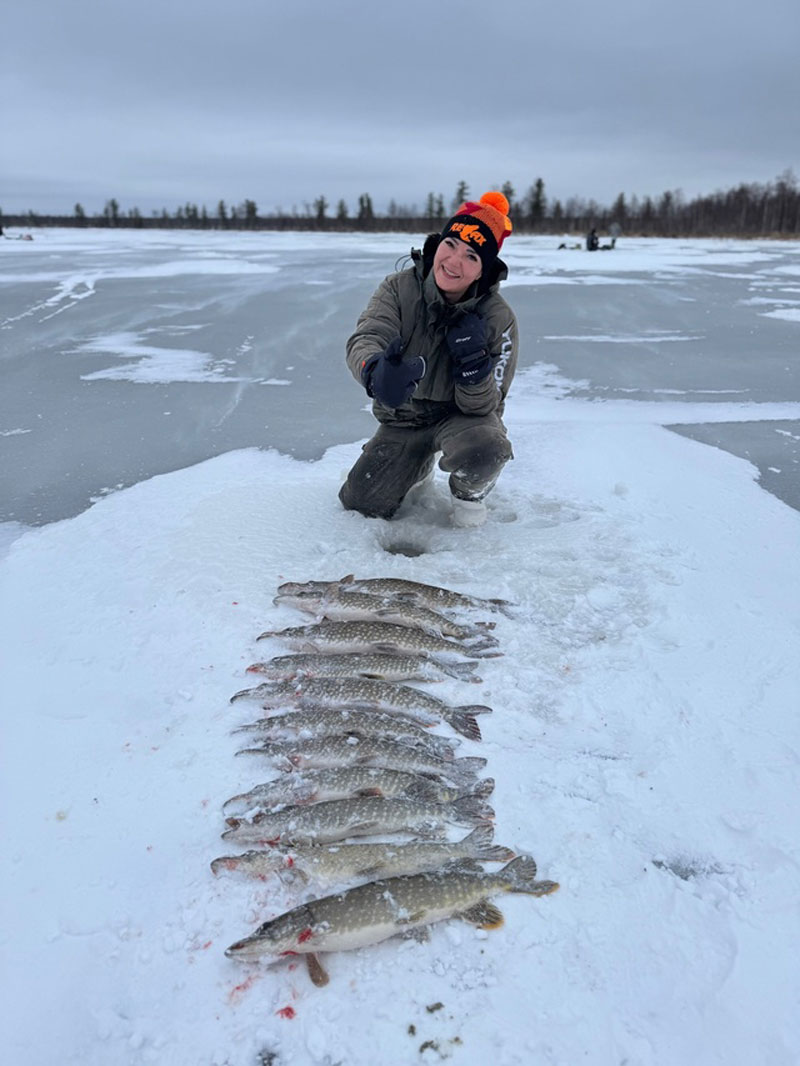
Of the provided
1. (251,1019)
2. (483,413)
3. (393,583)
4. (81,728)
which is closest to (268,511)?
(393,583)

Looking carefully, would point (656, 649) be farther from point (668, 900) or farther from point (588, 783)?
point (668, 900)

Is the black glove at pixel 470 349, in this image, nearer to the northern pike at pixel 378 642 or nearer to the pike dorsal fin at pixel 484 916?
the northern pike at pixel 378 642

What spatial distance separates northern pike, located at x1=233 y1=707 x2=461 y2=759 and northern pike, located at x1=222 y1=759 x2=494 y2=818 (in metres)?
0.18

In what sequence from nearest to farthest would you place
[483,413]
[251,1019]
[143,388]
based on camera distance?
[251,1019] → [483,413] → [143,388]

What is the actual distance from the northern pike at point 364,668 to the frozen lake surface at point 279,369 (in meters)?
2.24

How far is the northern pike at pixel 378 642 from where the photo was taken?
320 cm

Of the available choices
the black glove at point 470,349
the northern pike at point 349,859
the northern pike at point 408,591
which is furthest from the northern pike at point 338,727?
the black glove at point 470,349

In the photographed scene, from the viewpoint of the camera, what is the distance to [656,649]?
319cm

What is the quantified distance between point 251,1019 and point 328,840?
56 centimetres

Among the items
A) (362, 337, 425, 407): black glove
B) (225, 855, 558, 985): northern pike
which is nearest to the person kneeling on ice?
(362, 337, 425, 407): black glove

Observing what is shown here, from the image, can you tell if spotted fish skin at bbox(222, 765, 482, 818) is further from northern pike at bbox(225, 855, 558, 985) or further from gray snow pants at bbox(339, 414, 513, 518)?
gray snow pants at bbox(339, 414, 513, 518)

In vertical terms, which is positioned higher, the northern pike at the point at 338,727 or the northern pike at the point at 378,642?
the northern pike at the point at 378,642

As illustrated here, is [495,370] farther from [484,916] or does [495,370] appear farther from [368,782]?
[484,916]

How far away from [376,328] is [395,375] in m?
0.62
